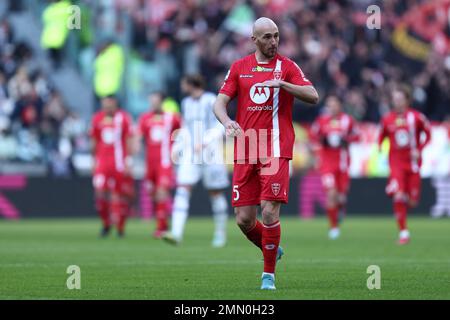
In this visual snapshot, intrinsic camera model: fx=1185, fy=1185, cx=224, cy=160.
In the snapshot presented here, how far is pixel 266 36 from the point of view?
11148mm

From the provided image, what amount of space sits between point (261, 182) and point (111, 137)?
36.5ft

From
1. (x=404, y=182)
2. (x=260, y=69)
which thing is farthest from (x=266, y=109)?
(x=404, y=182)

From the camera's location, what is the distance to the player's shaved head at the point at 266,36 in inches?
437

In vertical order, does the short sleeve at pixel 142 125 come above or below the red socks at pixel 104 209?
above

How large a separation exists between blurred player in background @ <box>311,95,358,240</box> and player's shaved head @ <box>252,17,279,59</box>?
38.4 ft

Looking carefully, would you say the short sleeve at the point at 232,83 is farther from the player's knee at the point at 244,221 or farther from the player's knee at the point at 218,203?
the player's knee at the point at 218,203

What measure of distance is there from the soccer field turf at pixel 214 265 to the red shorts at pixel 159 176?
1009 mm

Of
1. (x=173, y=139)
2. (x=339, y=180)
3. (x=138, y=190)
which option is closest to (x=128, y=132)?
(x=173, y=139)

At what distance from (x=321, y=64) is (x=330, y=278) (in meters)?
20.0

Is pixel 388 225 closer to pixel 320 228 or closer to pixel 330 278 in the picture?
pixel 320 228

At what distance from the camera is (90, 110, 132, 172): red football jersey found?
2203 cm

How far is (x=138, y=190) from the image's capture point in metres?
28.6

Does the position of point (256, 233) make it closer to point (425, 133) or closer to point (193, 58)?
point (425, 133)

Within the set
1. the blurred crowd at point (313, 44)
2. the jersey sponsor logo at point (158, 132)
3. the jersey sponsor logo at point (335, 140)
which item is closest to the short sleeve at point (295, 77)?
the jersey sponsor logo at point (158, 132)
